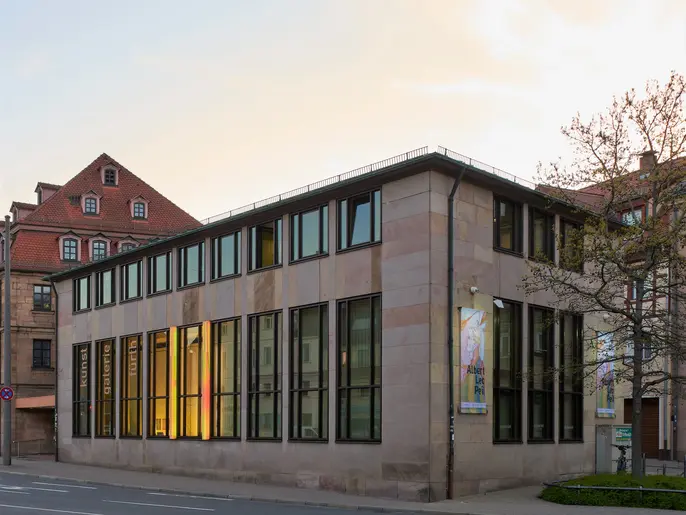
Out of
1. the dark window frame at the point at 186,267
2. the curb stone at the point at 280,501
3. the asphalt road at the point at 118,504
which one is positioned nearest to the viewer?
the asphalt road at the point at 118,504

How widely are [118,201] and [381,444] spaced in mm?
43633

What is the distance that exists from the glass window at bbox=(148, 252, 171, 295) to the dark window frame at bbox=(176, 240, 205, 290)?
2.99 ft

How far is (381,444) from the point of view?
25.8 m

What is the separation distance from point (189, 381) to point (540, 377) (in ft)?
45.1

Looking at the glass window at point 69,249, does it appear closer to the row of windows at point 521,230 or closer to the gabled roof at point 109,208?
the gabled roof at point 109,208

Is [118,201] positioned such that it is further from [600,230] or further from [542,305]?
[600,230]

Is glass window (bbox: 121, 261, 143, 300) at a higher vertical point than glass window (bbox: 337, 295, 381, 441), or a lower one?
higher

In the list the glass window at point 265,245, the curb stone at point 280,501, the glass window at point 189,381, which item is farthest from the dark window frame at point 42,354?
the glass window at point 265,245

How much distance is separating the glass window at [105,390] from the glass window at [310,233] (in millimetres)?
14377

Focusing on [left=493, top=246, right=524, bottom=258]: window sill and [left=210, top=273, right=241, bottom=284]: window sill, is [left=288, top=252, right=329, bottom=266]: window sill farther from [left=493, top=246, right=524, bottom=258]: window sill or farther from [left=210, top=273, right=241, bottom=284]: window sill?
[left=493, top=246, right=524, bottom=258]: window sill

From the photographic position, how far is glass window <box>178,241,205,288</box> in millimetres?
34812

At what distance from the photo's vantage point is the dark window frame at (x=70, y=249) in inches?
2393

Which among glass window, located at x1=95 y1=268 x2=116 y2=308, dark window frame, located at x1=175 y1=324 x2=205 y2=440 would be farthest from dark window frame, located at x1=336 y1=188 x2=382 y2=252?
glass window, located at x1=95 y1=268 x2=116 y2=308

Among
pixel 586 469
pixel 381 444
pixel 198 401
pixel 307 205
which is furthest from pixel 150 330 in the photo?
pixel 586 469
